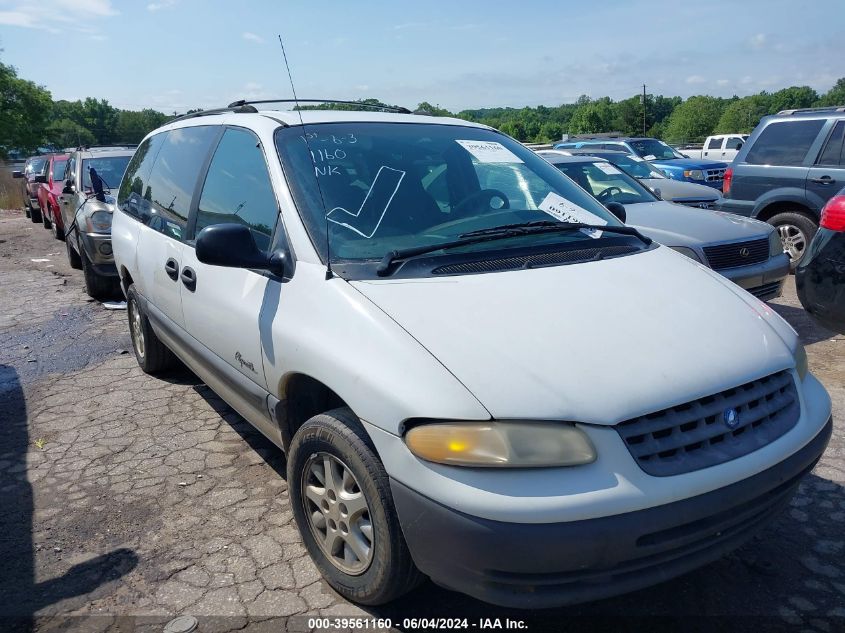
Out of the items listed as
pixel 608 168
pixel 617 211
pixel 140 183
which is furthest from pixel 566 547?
pixel 608 168

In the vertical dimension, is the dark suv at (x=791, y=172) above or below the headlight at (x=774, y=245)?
above

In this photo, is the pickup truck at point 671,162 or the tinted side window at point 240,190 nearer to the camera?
the tinted side window at point 240,190

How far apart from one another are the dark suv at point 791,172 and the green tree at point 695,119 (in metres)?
81.7

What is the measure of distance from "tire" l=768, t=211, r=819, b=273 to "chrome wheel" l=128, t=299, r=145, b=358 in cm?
708

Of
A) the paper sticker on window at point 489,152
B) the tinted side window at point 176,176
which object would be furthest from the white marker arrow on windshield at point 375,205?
the tinted side window at point 176,176

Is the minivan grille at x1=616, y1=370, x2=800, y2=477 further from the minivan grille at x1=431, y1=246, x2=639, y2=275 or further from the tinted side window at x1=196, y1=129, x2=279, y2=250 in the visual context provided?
the tinted side window at x1=196, y1=129, x2=279, y2=250

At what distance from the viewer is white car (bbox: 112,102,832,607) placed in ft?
6.51

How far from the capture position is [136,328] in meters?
5.40

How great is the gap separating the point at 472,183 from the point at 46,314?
248 inches

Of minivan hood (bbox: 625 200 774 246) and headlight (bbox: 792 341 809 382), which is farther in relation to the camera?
minivan hood (bbox: 625 200 774 246)

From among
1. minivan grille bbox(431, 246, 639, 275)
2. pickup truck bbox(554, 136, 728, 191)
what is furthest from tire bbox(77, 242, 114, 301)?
pickup truck bbox(554, 136, 728, 191)

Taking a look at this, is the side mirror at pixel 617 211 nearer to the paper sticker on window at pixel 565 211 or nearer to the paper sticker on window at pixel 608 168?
the paper sticker on window at pixel 565 211

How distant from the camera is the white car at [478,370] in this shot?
78.1 inches

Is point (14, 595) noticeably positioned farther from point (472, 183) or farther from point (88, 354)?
point (88, 354)
